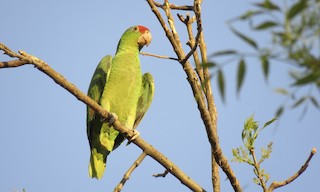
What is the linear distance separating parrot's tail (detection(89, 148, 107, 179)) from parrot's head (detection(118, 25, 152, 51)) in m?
1.55

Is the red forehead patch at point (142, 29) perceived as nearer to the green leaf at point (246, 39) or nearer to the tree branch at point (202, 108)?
the tree branch at point (202, 108)

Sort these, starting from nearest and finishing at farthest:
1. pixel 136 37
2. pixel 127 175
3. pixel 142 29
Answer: pixel 127 175 < pixel 136 37 < pixel 142 29

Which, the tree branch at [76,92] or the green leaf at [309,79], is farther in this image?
the tree branch at [76,92]

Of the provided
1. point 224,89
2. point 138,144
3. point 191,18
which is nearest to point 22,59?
point 138,144

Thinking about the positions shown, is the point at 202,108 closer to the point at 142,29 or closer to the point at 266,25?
the point at 266,25

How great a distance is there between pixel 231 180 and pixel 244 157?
0.20 metres

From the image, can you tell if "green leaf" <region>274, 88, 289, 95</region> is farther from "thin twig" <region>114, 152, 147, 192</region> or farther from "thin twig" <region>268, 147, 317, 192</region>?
"thin twig" <region>114, 152, 147, 192</region>

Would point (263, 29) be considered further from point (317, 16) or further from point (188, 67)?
point (188, 67)

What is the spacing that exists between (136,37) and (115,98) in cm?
128

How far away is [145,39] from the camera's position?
5816mm

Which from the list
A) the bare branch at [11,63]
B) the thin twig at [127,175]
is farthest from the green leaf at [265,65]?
the bare branch at [11,63]

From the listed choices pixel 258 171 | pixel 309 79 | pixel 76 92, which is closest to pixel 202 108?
pixel 258 171

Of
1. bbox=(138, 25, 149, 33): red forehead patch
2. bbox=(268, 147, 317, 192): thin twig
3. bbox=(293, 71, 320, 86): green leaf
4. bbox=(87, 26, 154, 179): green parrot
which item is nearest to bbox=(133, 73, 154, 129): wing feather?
bbox=(87, 26, 154, 179): green parrot

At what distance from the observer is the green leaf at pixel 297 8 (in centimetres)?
77
